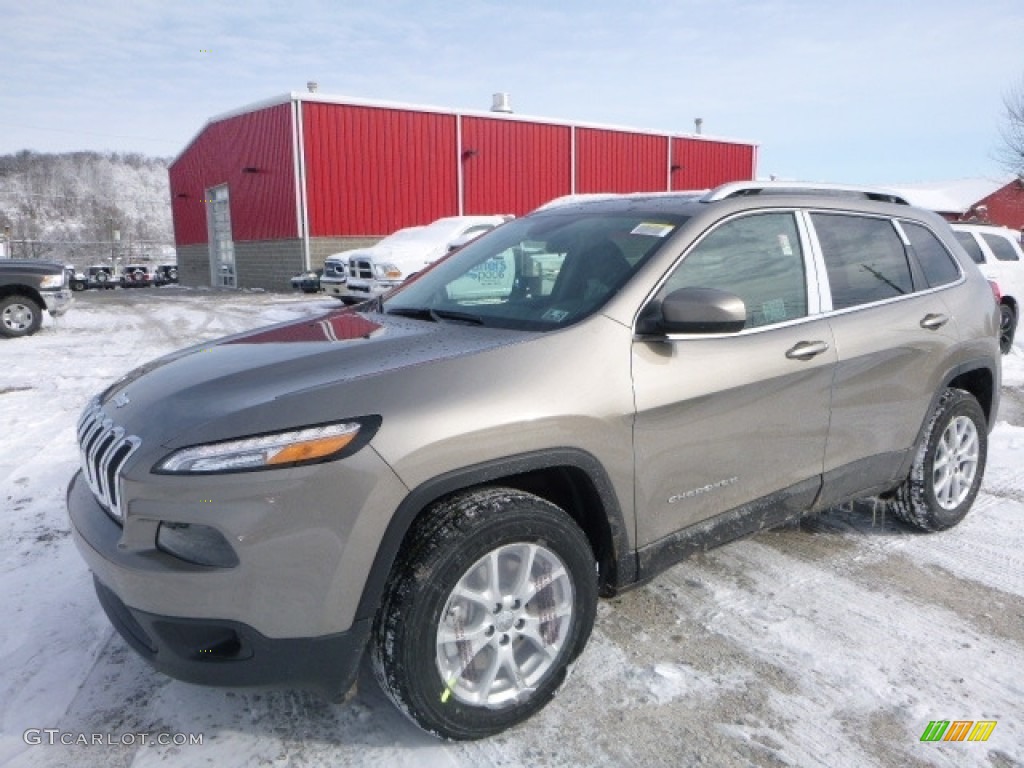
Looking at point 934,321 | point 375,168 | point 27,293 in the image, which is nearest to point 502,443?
point 934,321

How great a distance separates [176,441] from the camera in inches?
77.3

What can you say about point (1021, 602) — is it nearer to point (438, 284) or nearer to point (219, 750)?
→ point (438, 284)

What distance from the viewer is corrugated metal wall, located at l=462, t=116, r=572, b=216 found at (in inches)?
911

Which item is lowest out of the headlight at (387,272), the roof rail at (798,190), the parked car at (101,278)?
the parked car at (101,278)

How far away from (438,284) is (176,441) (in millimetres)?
1606

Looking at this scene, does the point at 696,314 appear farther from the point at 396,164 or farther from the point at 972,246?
the point at 396,164

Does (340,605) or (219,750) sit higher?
(340,605)

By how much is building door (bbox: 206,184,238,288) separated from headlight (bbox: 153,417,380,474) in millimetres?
25022

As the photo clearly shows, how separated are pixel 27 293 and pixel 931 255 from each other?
458 inches

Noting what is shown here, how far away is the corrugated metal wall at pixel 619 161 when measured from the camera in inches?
990

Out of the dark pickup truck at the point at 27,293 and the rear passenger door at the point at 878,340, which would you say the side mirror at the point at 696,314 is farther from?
the dark pickup truck at the point at 27,293

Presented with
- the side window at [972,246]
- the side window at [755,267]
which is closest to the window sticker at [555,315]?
the side window at [755,267]

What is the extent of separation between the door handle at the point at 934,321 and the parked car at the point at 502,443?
17 millimetres

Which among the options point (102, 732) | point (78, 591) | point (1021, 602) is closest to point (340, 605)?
point (102, 732)
